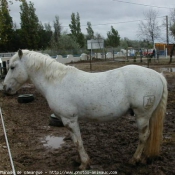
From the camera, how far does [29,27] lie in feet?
131

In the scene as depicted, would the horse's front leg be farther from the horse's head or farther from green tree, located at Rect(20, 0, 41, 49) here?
green tree, located at Rect(20, 0, 41, 49)

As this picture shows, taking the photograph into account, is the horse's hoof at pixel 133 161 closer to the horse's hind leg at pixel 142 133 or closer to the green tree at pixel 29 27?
the horse's hind leg at pixel 142 133

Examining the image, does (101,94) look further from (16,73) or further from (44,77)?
(16,73)

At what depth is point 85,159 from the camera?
376 cm

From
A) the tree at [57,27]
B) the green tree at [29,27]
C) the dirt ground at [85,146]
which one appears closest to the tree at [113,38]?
the tree at [57,27]

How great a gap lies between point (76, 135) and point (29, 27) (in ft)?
127

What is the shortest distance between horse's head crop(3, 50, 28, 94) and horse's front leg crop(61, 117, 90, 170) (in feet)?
3.05

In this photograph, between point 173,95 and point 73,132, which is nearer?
point 73,132

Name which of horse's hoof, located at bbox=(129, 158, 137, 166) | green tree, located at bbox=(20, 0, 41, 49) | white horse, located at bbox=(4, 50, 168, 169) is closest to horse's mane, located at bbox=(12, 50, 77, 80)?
white horse, located at bbox=(4, 50, 168, 169)

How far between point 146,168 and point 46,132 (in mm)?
2709

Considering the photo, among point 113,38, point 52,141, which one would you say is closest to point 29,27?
point 113,38

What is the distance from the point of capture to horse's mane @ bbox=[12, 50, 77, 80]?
380 centimetres

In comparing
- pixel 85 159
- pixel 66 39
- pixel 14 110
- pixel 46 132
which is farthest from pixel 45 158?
pixel 66 39

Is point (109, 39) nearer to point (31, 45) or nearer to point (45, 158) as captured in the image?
point (31, 45)
